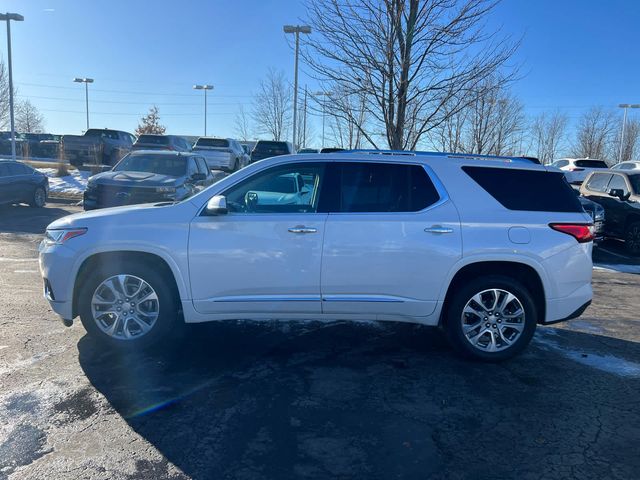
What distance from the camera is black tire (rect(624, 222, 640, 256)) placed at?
11.4m

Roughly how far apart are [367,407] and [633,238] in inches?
393

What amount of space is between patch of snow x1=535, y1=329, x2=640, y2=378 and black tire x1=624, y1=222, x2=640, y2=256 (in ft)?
24.2

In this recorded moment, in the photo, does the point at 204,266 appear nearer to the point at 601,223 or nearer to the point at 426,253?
the point at 426,253

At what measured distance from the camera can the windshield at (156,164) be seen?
470 inches

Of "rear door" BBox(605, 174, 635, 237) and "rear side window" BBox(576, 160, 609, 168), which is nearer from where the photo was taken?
"rear door" BBox(605, 174, 635, 237)

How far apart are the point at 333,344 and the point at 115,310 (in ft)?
6.74

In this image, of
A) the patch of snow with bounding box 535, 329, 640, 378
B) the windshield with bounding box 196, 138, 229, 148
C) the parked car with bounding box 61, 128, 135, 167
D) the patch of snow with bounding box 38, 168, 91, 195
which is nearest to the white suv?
the patch of snow with bounding box 535, 329, 640, 378

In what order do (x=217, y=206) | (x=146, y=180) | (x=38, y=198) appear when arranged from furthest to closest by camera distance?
(x=38, y=198), (x=146, y=180), (x=217, y=206)

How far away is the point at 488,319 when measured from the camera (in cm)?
475

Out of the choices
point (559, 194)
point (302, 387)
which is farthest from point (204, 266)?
point (559, 194)

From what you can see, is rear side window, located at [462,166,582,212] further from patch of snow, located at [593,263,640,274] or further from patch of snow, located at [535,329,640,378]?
patch of snow, located at [593,263,640,274]

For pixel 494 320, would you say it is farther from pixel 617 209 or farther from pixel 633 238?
pixel 617 209

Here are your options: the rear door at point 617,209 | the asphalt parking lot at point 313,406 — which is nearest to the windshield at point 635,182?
the rear door at point 617,209

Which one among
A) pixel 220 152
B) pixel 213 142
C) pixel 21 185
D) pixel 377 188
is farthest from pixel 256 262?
pixel 213 142
